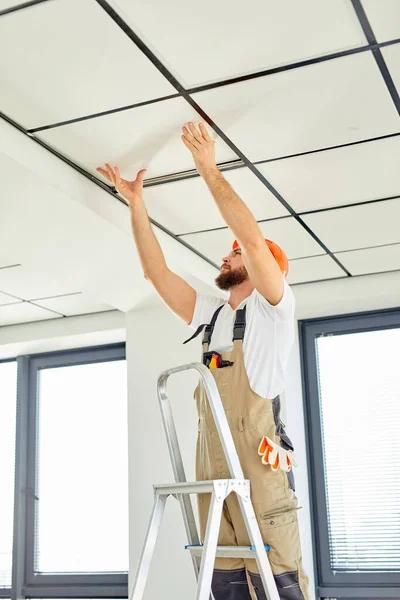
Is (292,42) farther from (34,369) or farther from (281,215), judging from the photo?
(34,369)

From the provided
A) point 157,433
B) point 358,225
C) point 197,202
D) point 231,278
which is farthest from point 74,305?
point 231,278

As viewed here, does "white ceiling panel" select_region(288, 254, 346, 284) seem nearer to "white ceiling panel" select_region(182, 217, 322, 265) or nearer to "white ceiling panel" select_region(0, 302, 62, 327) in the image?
"white ceiling panel" select_region(182, 217, 322, 265)

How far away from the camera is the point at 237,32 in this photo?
221cm

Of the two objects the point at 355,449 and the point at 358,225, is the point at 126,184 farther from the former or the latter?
the point at 355,449

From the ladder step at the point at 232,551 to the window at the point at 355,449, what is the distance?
2.64m

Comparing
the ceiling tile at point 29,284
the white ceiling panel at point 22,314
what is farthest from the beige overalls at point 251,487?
the white ceiling panel at point 22,314

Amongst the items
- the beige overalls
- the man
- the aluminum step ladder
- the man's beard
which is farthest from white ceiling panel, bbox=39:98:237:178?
the aluminum step ladder

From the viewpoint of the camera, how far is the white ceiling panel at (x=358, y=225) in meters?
3.61

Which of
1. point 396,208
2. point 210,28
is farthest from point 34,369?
point 210,28

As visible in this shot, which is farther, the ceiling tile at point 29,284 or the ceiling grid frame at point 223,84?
the ceiling tile at point 29,284

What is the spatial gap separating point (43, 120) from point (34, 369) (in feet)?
10.9

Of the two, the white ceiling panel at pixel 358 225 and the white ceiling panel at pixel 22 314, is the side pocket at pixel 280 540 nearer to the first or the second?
the white ceiling panel at pixel 358 225

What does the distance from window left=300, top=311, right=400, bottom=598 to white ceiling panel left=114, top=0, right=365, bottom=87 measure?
2.80 metres

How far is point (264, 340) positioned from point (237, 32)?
0.90 meters
